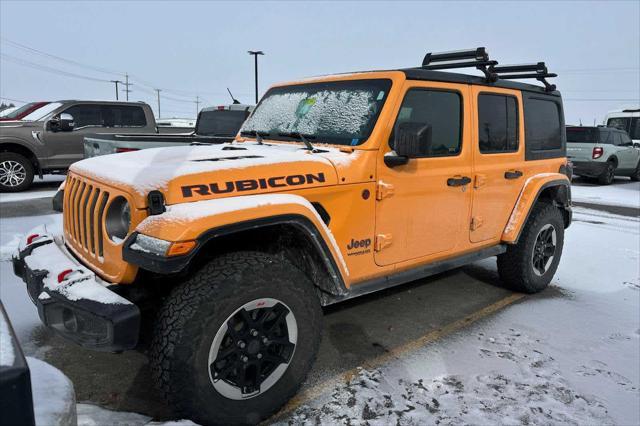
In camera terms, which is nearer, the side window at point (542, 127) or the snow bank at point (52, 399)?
the snow bank at point (52, 399)

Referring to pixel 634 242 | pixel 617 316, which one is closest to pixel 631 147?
pixel 634 242

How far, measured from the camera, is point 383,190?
303cm

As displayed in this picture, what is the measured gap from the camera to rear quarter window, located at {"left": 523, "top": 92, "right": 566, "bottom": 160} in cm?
434

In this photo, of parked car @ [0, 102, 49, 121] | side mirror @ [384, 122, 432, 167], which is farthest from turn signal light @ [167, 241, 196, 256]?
parked car @ [0, 102, 49, 121]

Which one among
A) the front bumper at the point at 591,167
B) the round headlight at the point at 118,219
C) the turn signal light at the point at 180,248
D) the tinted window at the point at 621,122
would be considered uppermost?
the tinted window at the point at 621,122

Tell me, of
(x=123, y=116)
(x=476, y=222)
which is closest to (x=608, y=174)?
(x=476, y=222)

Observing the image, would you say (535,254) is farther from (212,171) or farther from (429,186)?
(212,171)

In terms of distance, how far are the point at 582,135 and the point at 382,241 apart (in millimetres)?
13817

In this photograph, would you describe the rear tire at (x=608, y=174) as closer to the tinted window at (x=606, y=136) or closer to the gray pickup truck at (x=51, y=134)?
the tinted window at (x=606, y=136)

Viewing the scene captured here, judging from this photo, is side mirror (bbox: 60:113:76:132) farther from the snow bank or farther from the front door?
the snow bank

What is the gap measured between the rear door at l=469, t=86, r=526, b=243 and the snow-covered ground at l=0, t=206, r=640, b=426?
0.83 metres

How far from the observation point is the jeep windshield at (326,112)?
3.15 meters

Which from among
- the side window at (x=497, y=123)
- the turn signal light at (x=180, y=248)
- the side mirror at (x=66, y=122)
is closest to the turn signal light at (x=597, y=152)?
the side window at (x=497, y=123)

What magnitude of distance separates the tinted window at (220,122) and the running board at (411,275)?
6.49 m
